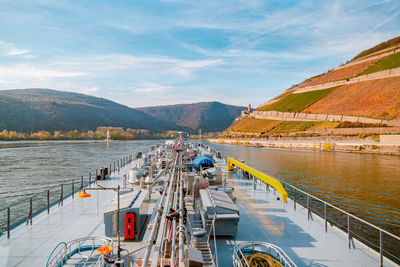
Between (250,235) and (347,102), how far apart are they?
3909 inches

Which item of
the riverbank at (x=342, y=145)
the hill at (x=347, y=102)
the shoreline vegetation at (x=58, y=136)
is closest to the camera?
the riverbank at (x=342, y=145)

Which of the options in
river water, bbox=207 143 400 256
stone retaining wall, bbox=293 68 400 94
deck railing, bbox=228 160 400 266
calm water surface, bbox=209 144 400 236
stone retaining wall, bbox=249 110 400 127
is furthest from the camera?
stone retaining wall, bbox=293 68 400 94

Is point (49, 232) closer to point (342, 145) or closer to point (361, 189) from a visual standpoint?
point (361, 189)

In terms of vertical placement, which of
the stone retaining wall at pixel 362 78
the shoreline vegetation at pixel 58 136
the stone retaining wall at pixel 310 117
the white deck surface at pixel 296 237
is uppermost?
the stone retaining wall at pixel 362 78

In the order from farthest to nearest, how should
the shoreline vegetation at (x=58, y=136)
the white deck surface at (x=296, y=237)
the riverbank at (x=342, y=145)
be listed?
the shoreline vegetation at (x=58, y=136) → the riverbank at (x=342, y=145) → the white deck surface at (x=296, y=237)

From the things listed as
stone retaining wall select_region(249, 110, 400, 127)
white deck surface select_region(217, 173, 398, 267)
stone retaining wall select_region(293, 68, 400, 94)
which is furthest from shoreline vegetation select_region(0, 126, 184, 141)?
white deck surface select_region(217, 173, 398, 267)

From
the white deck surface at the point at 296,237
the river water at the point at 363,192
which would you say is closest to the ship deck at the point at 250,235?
the white deck surface at the point at 296,237

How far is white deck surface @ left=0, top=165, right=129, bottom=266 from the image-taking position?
6230 mm

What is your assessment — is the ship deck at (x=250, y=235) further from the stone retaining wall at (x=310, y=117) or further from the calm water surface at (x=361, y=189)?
the stone retaining wall at (x=310, y=117)

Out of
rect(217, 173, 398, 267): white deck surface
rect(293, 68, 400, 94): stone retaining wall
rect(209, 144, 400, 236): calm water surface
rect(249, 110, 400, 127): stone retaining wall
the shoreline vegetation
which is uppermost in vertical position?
rect(293, 68, 400, 94): stone retaining wall

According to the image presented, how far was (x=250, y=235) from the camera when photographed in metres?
7.80

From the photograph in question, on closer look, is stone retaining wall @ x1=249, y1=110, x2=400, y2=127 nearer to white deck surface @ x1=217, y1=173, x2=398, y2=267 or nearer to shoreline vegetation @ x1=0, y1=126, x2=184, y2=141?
white deck surface @ x1=217, y1=173, x2=398, y2=267

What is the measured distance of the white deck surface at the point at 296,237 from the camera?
20.8 feet

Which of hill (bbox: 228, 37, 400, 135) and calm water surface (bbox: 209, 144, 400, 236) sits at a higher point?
hill (bbox: 228, 37, 400, 135)
